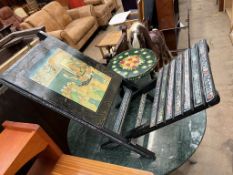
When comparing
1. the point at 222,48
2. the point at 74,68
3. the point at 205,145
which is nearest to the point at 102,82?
the point at 74,68

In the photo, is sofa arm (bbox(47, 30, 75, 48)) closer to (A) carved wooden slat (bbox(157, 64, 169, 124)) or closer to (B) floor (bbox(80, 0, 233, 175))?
(B) floor (bbox(80, 0, 233, 175))

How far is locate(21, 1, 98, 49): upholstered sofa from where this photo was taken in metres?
4.17

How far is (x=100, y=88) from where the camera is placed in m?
1.23

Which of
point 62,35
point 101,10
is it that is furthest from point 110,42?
point 101,10

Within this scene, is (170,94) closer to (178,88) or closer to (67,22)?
(178,88)

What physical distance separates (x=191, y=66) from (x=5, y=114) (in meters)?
1.04

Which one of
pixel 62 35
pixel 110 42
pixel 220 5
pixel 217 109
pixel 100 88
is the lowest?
pixel 217 109

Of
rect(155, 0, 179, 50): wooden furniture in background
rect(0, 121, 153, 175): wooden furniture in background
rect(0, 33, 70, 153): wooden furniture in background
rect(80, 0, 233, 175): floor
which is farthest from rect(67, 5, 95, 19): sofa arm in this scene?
rect(0, 121, 153, 175): wooden furniture in background

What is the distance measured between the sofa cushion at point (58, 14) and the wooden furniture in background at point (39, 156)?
4410mm

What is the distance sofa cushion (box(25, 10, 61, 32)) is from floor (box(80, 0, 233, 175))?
1.08 metres

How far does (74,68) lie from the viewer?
1196 millimetres

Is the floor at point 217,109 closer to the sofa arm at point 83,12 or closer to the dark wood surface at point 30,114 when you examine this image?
the dark wood surface at point 30,114

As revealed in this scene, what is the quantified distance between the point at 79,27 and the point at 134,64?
3351mm

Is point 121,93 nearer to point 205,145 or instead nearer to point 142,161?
point 142,161
